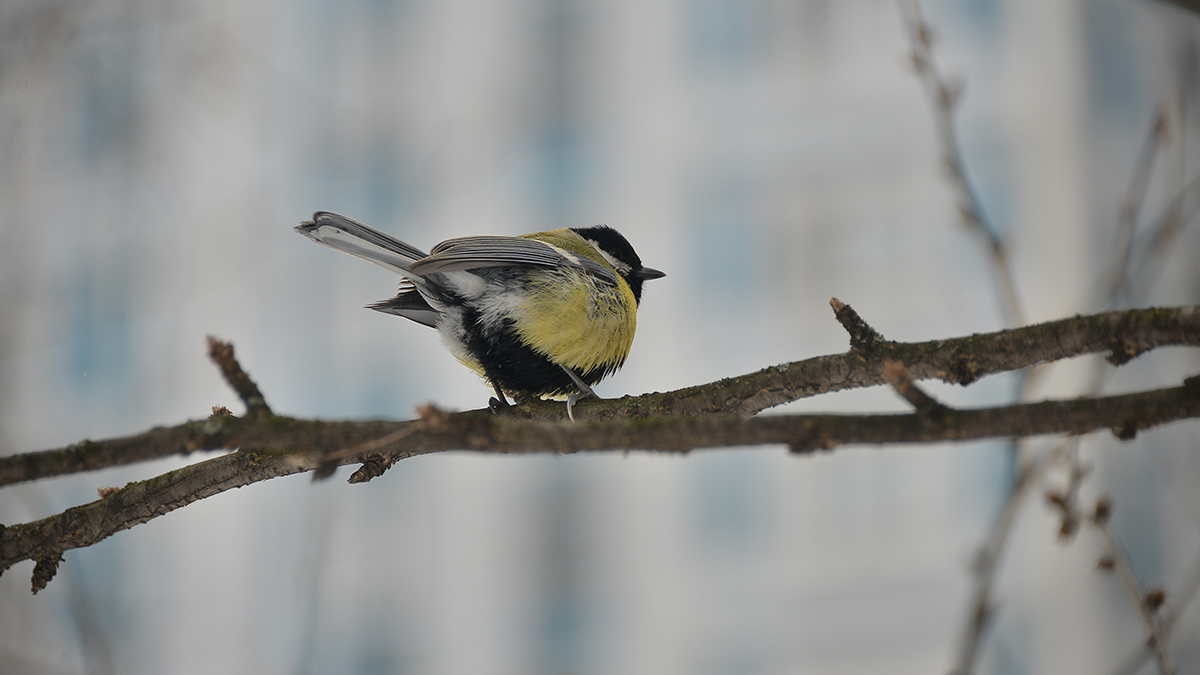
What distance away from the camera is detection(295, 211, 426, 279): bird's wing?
1.31 m

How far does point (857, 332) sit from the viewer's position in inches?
36.9

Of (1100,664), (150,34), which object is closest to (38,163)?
(150,34)

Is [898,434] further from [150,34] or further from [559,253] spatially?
[150,34]

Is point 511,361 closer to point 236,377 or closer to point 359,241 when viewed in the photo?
point 359,241

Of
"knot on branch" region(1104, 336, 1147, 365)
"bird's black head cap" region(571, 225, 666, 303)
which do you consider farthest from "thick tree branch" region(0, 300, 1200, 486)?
"bird's black head cap" region(571, 225, 666, 303)

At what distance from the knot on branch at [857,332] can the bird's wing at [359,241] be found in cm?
76

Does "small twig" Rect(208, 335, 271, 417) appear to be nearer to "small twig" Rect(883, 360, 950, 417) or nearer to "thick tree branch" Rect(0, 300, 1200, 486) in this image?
"thick tree branch" Rect(0, 300, 1200, 486)

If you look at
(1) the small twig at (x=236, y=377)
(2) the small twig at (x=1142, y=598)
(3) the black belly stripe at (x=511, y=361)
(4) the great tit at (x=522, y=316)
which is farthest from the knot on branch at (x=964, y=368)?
(3) the black belly stripe at (x=511, y=361)

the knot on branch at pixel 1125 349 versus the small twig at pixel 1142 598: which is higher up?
the knot on branch at pixel 1125 349

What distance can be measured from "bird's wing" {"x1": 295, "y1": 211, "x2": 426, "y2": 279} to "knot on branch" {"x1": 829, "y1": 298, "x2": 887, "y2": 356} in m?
0.76

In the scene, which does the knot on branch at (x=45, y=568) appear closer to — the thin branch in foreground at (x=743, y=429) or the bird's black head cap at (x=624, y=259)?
the thin branch in foreground at (x=743, y=429)

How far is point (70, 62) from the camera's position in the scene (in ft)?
8.20

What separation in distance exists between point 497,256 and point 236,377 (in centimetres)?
90

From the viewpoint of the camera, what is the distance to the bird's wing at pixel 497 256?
1.45m
